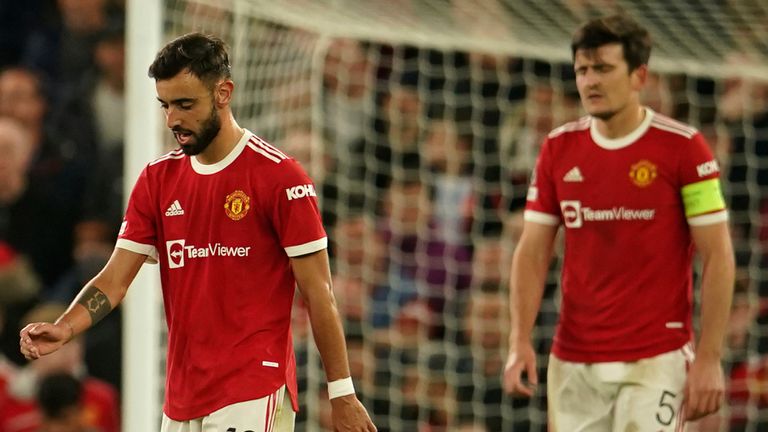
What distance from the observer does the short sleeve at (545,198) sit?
15.4ft

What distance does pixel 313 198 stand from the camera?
12.3ft

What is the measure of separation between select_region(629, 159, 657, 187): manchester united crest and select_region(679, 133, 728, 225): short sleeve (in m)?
0.09

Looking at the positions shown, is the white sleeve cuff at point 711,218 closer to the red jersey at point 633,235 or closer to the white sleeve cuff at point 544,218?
the red jersey at point 633,235

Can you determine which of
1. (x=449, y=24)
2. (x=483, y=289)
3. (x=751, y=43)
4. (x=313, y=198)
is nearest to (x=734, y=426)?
(x=483, y=289)

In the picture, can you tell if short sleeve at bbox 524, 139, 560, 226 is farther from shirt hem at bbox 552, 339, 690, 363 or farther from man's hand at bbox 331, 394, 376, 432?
man's hand at bbox 331, 394, 376, 432

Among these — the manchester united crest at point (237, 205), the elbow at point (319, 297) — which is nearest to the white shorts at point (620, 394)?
the elbow at point (319, 297)

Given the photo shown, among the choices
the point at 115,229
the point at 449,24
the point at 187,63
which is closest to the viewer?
the point at 187,63

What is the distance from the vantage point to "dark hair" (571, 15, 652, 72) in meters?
4.53

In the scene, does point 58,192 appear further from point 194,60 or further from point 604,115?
point 194,60

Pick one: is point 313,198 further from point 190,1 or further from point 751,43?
point 751,43

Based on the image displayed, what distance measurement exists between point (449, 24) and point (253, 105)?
1.30 meters

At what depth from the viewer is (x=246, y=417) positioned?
12.0 ft

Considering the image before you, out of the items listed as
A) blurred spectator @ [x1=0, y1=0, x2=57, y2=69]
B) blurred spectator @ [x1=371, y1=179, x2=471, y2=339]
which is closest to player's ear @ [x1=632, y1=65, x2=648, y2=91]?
blurred spectator @ [x1=371, y1=179, x2=471, y2=339]

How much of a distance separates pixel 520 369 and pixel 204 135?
1498mm
